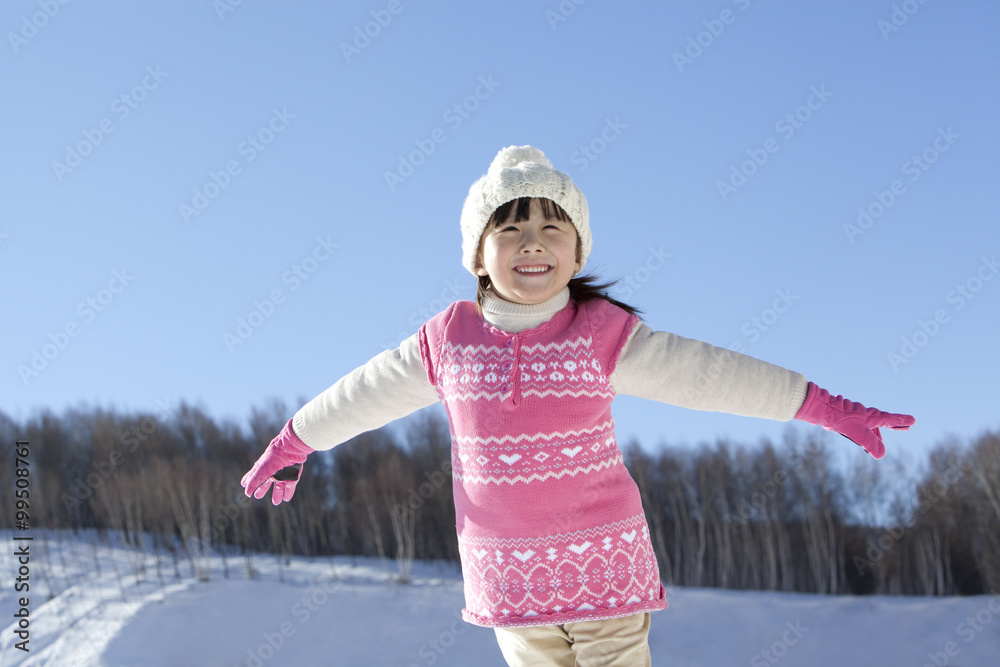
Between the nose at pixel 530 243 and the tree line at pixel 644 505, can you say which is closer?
the nose at pixel 530 243

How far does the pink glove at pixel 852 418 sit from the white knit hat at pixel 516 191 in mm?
750

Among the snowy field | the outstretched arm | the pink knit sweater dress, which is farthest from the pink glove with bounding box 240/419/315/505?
the snowy field

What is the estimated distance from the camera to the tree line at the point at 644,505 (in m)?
26.2

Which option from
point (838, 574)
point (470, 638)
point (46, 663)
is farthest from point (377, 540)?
point (838, 574)

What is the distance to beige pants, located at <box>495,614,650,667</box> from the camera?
223cm

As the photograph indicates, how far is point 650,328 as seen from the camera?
244 cm

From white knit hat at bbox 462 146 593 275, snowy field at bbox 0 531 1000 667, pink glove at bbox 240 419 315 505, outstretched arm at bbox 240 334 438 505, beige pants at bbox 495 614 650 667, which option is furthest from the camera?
snowy field at bbox 0 531 1000 667

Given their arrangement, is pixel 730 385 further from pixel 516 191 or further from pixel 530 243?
pixel 516 191

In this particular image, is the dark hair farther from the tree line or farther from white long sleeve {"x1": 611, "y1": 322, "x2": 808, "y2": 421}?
the tree line

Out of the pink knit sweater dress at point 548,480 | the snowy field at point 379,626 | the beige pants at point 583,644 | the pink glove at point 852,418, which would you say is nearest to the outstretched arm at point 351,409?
the pink knit sweater dress at point 548,480

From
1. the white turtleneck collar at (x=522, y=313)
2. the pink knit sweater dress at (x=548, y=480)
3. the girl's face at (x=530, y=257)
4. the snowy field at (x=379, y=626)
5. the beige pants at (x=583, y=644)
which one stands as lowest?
the snowy field at (x=379, y=626)

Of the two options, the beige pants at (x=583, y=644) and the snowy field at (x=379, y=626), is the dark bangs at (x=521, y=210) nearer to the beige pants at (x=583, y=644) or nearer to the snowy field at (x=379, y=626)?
the beige pants at (x=583, y=644)

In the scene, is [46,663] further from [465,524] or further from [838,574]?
[465,524]

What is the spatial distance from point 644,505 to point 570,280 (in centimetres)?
2825
